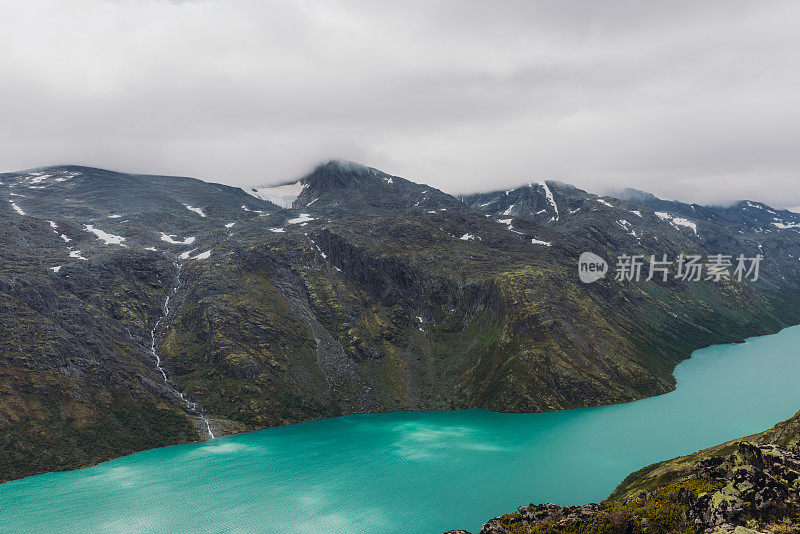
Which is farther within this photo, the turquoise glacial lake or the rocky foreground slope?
the turquoise glacial lake

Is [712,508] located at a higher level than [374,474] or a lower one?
higher

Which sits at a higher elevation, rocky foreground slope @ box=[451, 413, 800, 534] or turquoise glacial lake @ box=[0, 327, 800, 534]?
rocky foreground slope @ box=[451, 413, 800, 534]

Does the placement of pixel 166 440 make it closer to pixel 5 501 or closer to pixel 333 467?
pixel 5 501

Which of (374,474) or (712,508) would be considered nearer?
(712,508)

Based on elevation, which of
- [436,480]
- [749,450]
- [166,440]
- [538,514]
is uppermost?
[749,450]

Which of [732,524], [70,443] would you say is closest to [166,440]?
[70,443]
